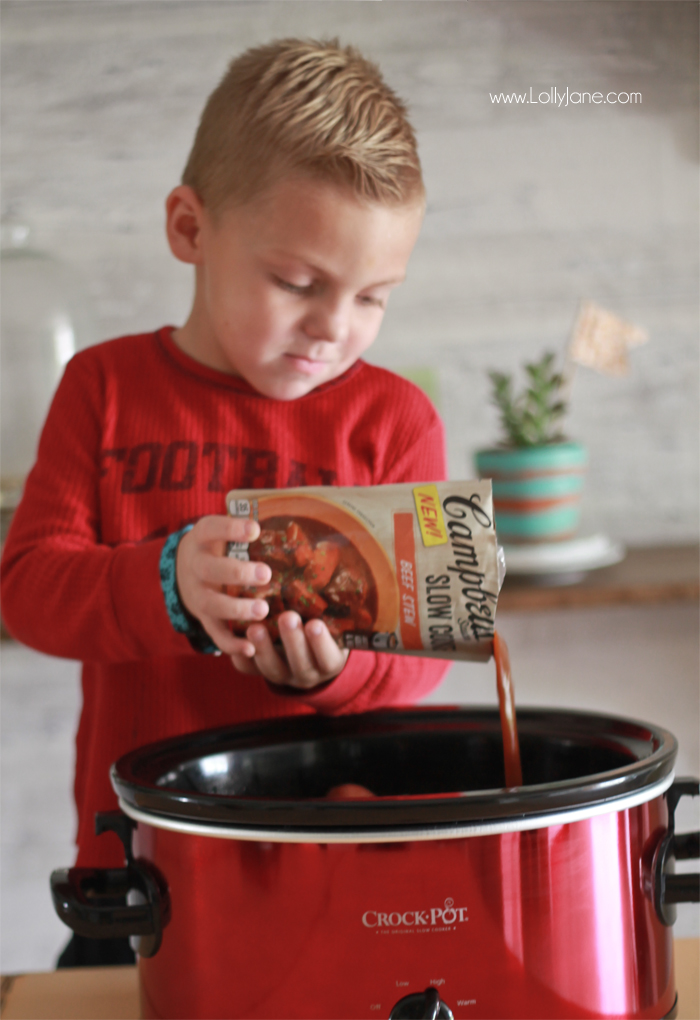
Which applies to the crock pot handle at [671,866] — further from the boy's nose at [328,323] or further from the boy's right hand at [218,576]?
the boy's nose at [328,323]

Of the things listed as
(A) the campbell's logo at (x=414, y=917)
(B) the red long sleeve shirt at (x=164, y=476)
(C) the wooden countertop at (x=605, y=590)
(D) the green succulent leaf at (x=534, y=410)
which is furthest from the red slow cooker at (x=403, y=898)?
(D) the green succulent leaf at (x=534, y=410)

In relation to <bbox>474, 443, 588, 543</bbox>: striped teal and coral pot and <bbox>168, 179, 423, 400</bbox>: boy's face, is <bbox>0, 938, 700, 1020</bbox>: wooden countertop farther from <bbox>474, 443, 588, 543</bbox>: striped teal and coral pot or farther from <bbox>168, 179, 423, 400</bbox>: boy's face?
<bbox>474, 443, 588, 543</bbox>: striped teal and coral pot

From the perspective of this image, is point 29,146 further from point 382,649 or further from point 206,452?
point 382,649

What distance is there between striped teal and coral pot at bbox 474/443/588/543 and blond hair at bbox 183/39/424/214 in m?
0.51

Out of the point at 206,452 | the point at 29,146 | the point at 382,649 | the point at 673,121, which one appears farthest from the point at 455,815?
the point at 673,121

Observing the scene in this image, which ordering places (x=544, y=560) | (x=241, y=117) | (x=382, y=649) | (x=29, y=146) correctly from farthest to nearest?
(x=544, y=560), (x=29, y=146), (x=241, y=117), (x=382, y=649)

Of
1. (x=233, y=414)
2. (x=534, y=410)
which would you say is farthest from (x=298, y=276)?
(x=534, y=410)

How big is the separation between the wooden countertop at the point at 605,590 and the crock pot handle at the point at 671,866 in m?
0.58

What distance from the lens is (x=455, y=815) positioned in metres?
0.45

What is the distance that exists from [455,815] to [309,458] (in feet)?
1.37

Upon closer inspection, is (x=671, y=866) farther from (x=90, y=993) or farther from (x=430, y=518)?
(x=90, y=993)

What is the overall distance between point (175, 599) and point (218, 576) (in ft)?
0.23

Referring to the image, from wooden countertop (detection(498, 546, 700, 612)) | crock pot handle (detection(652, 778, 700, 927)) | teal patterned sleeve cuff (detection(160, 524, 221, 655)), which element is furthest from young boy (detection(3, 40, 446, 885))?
wooden countertop (detection(498, 546, 700, 612))

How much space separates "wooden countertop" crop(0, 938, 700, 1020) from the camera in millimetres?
619
